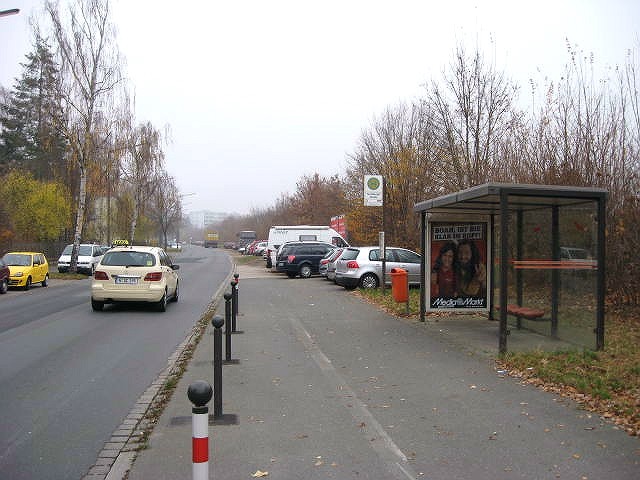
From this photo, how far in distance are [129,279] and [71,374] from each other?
7.37 m

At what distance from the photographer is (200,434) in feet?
11.4

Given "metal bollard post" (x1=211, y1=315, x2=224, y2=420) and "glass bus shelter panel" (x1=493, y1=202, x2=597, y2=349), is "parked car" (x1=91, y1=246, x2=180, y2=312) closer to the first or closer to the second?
"glass bus shelter panel" (x1=493, y1=202, x2=597, y2=349)

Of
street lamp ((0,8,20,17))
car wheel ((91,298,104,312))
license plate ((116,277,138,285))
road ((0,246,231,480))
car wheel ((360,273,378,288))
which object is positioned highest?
street lamp ((0,8,20,17))

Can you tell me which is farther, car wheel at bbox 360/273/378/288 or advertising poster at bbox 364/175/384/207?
car wheel at bbox 360/273/378/288

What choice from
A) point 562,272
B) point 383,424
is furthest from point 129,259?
point 383,424

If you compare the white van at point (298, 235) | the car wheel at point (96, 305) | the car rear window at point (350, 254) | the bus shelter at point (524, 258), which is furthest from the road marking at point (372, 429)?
the white van at point (298, 235)

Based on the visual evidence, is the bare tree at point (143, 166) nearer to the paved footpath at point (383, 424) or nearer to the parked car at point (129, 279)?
the parked car at point (129, 279)

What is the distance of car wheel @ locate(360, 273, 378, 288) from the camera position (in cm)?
2198

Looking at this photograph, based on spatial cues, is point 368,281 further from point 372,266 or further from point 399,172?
point 399,172

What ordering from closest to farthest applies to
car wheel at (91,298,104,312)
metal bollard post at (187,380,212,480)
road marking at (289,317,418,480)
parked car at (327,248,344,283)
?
1. metal bollard post at (187,380,212,480)
2. road marking at (289,317,418,480)
3. car wheel at (91,298,104,312)
4. parked car at (327,248,344,283)

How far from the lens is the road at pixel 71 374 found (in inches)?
211

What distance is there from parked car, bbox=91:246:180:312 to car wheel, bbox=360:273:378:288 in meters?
7.91

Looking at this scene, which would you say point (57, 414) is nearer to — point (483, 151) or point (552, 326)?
point (552, 326)

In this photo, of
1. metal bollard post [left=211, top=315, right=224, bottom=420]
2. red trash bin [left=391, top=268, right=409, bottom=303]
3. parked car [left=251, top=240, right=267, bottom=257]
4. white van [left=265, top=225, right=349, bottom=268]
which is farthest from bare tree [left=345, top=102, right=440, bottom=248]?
parked car [left=251, top=240, right=267, bottom=257]
